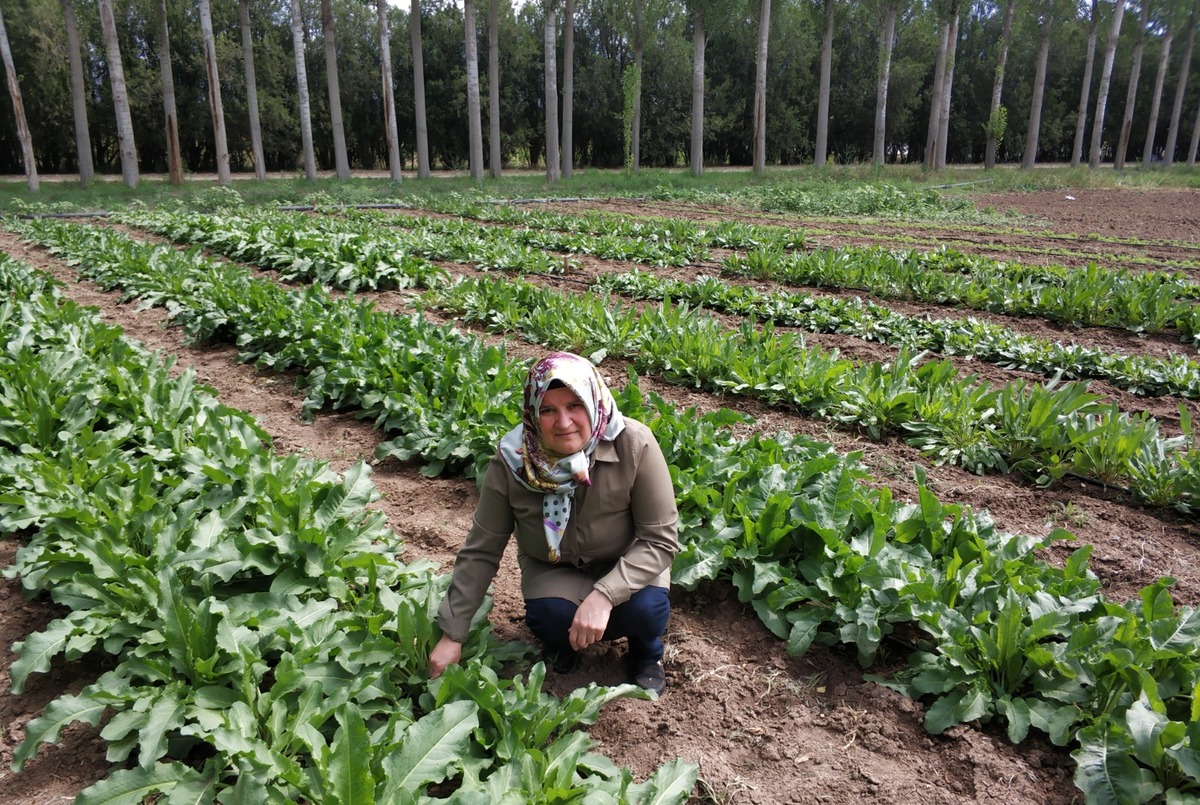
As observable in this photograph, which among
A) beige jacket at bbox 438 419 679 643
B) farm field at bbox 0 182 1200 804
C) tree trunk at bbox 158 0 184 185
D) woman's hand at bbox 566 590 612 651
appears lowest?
farm field at bbox 0 182 1200 804

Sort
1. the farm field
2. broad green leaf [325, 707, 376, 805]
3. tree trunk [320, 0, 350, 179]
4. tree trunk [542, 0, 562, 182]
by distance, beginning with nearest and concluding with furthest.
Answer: broad green leaf [325, 707, 376, 805], the farm field, tree trunk [320, 0, 350, 179], tree trunk [542, 0, 562, 182]

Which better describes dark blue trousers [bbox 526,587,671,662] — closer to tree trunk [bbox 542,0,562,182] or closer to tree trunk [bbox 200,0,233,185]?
tree trunk [bbox 200,0,233,185]

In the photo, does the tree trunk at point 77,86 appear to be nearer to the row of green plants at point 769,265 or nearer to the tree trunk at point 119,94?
the tree trunk at point 119,94

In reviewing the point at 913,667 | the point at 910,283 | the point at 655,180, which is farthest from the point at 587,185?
the point at 913,667

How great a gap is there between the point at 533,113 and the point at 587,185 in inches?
988

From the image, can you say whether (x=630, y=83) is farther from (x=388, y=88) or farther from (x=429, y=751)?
(x=429, y=751)

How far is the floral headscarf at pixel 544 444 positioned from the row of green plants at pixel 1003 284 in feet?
23.4

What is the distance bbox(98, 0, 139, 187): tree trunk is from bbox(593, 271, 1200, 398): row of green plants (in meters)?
20.8

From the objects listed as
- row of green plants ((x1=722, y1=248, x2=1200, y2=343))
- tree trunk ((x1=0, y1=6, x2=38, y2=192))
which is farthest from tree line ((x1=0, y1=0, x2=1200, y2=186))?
row of green plants ((x1=722, y1=248, x2=1200, y2=343))

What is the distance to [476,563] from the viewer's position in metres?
2.56

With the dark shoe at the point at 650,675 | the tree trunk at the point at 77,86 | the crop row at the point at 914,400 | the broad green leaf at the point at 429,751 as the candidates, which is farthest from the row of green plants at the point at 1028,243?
the tree trunk at the point at 77,86

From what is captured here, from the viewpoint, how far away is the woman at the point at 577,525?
2.33 meters

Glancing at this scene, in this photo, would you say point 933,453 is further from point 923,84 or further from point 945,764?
point 923,84

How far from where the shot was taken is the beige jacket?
8.09 feet
